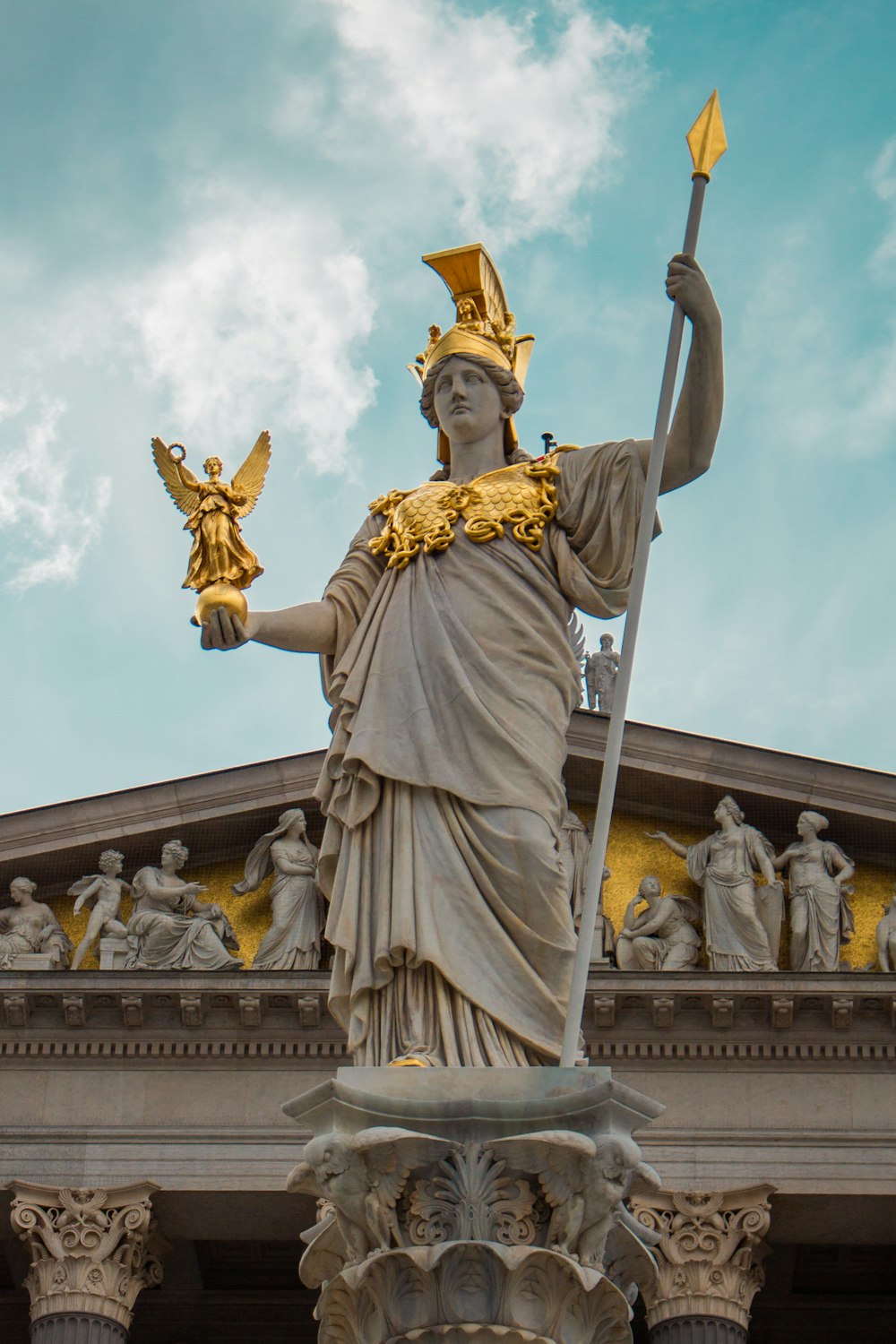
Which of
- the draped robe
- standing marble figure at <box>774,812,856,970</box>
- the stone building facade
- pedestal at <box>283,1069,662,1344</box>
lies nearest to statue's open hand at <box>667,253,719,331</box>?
the draped robe

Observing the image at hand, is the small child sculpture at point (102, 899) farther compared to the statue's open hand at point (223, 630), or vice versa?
the small child sculpture at point (102, 899)

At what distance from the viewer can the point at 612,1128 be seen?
5.90 meters

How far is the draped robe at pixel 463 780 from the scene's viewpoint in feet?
20.9

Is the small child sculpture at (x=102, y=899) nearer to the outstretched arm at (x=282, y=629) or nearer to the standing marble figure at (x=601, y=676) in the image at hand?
the standing marble figure at (x=601, y=676)

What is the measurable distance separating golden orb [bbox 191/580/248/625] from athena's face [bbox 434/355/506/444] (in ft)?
3.31

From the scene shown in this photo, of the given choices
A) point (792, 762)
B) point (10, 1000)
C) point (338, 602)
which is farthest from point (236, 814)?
point (338, 602)

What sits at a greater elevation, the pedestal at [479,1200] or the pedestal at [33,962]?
the pedestal at [33,962]

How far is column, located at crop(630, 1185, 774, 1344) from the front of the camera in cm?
2623

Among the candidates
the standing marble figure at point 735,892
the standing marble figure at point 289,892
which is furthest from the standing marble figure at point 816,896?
the standing marble figure at point 289,892

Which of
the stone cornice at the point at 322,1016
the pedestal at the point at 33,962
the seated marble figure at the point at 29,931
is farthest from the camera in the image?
the seated marble figure at the point at 29,931

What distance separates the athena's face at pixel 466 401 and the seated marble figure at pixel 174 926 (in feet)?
70.8

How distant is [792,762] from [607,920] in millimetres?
3046

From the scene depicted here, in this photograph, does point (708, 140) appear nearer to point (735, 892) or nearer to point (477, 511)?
point (477, 511)

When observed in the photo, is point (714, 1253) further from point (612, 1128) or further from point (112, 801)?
point (612, 1128)
